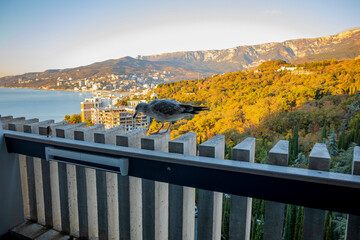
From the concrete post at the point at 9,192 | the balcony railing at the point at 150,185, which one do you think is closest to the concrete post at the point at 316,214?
the balcony railing at the point at 150,185

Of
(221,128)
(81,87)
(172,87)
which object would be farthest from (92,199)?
(172,87)

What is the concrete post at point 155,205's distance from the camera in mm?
831

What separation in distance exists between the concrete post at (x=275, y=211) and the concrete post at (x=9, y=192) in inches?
47.1

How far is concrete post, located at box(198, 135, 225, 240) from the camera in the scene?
73 centimetres

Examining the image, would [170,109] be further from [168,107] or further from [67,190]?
[67,190]

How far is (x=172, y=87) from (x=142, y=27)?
28.9 ft

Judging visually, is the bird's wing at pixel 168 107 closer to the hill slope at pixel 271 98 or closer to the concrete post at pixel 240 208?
the concrete post at pixel 240 208

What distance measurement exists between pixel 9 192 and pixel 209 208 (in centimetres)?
104

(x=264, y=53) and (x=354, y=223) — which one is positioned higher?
(x=264, y=53)

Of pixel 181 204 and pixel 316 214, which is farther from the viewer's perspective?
pixel 181 204

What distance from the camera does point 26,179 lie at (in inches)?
47.4

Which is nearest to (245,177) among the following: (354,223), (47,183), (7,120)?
(354,223)

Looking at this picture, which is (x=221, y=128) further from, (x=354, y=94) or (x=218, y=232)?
(x=218, y=232)

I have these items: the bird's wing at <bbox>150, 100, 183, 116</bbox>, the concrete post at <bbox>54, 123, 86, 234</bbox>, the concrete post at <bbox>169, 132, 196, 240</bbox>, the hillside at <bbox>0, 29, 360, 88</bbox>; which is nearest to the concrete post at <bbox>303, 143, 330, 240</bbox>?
the concrete post at <bbox>169, 132, 196, 240</bbox>
